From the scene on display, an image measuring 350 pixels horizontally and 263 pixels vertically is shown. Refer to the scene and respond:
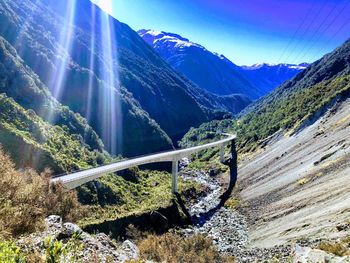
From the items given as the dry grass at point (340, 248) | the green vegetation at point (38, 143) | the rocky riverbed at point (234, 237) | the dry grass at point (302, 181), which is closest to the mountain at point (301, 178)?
the dry grass at point (302, 181)

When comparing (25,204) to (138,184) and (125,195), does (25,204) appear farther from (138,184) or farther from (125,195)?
(138,184)

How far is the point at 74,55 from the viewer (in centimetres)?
14625

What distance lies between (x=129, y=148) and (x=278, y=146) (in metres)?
45.4

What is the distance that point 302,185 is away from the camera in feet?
166

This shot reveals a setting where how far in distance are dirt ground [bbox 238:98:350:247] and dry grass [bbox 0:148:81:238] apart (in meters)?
19.5

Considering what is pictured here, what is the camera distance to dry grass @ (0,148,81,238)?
14.8 meters

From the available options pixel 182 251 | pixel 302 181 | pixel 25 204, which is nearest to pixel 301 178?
pixel 302 181

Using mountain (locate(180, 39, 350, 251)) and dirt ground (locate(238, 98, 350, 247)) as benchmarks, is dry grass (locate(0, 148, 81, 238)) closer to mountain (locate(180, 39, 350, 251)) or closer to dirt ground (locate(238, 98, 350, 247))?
mountain (locate(180, 39, 350, 251))

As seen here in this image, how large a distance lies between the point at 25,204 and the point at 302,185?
4098 cm

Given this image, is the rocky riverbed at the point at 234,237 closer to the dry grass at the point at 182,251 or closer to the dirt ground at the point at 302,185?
the dirt ground at the point at 302,185

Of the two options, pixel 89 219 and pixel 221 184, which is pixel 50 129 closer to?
pixel 89 219

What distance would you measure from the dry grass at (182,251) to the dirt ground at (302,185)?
6.18 meters

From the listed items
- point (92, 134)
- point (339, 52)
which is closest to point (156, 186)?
point (92, 134)

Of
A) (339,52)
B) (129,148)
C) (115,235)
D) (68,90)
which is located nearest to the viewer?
(115,235)
